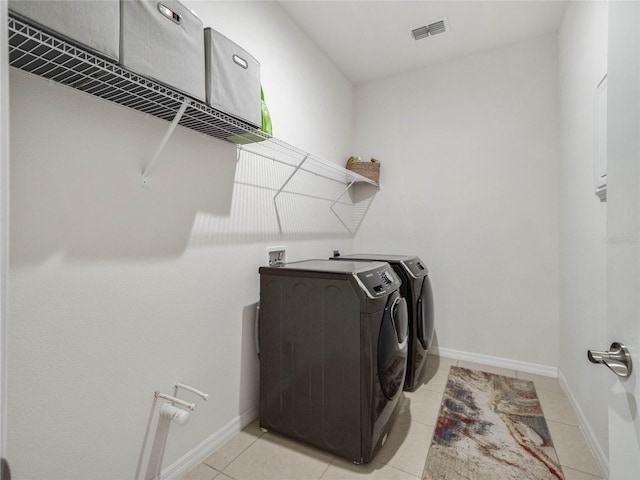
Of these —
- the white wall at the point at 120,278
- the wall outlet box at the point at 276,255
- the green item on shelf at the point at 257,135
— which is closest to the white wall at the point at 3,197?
the white wall at the point at 120,278

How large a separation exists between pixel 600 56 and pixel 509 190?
47.0 inches

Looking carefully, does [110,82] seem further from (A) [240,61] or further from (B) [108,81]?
(A) [240,61]

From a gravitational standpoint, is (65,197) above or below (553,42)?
below

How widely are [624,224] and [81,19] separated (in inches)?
54.8

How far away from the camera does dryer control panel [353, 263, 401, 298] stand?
4.88 ft

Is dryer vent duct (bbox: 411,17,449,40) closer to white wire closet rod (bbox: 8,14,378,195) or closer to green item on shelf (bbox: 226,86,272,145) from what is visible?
green item on shelf (bbox: 226,86,272,145)

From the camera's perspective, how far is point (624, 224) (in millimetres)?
680

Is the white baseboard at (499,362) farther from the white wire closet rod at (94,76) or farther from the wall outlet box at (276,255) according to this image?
the white wire closet rod at (94,76)

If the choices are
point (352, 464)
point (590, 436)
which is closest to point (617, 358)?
point (352, 464)

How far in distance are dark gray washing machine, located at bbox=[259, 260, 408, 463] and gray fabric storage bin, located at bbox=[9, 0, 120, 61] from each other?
1.15 metres

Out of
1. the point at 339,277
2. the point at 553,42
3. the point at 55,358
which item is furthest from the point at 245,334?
the point at 553,42

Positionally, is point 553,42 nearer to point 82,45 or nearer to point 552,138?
point 552,138

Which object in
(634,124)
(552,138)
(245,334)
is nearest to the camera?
(634,124)

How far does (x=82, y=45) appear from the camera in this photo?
83cm
